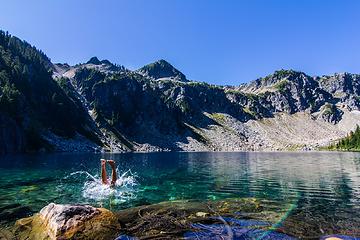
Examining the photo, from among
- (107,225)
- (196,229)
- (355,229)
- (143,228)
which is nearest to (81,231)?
(107,225)

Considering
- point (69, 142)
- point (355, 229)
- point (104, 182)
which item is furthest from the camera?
point (69, 142)

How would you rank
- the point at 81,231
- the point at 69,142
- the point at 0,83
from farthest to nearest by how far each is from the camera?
the point at 69,142 → the point at 0,83 → the point at 81,231

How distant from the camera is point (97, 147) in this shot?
616ft

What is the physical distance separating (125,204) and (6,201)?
1127 cm

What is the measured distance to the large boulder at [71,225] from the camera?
46.8 feet

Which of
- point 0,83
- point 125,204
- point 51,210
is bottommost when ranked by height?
point 125,204

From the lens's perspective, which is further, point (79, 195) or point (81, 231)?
point (79, 195)

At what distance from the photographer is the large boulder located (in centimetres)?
1425

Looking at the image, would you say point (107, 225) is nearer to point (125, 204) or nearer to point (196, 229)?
point (196, 229)

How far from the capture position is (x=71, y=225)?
1445cm

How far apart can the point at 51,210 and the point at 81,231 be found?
2.42 m

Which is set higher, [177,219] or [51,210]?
[51,210]

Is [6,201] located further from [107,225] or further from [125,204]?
[107,225]

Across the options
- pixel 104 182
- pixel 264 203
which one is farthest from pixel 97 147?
pixel 264 203
